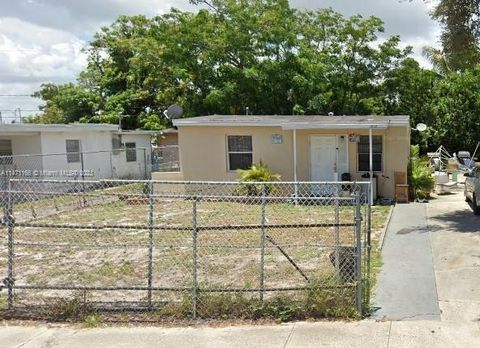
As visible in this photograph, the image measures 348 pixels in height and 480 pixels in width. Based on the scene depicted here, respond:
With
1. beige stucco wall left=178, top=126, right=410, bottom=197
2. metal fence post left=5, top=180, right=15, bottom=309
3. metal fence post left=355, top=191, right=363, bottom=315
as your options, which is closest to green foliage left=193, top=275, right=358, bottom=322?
Result: metal fence post left=355, top=191, right=363, bottom=315

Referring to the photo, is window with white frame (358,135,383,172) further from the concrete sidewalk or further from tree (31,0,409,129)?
the concrete sidewalk

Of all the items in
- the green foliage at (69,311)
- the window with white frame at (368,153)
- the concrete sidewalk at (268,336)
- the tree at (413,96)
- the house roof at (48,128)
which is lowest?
the concrete sidewalk at (268,336)

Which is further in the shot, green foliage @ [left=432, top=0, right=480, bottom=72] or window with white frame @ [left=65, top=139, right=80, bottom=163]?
window with white frame @ [left=65, top=139, right=80, bottom=163]

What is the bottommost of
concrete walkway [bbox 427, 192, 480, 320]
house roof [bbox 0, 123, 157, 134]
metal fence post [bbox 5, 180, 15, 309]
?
concrete walkway [bbox 427, 192, 480, 320]

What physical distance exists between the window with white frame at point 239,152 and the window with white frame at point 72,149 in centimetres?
798

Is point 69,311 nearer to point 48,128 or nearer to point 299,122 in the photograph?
point 299,122

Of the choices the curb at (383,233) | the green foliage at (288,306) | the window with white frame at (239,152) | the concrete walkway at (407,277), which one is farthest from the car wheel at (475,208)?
the green foliage at (288,306)

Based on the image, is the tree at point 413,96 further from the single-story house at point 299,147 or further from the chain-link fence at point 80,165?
the chain-link fence at point 80,165

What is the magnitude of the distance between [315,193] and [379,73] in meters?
14.8

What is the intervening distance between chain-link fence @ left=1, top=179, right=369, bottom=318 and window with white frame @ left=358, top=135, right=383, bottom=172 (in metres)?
4.80

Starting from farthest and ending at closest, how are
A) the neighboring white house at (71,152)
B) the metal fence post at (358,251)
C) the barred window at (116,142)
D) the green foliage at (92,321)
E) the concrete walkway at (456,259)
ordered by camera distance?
the barred window at (116,142) → the neighboring white house at (71,152) → the concrete walkway at (456,259) → the green foliage at (92,321) → the metal fence post at (358,251)

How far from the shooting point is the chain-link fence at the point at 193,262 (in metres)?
6.10

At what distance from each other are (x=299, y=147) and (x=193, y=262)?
12497 mm

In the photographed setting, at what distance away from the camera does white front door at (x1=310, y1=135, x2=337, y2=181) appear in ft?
59.2
